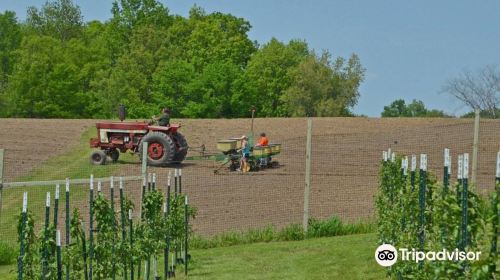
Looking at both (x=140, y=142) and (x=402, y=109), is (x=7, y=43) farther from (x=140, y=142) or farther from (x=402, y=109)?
(x=140, y=142)

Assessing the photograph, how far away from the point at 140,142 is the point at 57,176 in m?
2.90

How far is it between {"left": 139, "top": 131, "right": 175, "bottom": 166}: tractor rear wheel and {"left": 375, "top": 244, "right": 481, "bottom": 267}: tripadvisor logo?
12.5 meters

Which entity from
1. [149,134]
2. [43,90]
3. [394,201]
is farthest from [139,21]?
[394,201]

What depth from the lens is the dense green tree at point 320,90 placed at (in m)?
61.2

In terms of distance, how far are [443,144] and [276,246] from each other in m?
8.65

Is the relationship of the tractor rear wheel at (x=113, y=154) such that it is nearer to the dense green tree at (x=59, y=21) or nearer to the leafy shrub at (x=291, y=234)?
the leafy shrub at (x=291, y=234)

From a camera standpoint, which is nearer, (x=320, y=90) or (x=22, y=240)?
(x=22, y=240)

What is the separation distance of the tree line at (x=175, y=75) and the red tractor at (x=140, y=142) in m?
31.2

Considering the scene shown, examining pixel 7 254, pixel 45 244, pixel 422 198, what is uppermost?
pixel 422 198

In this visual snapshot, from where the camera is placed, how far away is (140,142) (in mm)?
22156

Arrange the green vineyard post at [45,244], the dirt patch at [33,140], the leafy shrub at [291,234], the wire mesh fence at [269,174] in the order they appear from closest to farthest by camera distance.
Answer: the green vineyard post at [45,244] < the leafy shrub at [291,234] < the wire mesh fence at [269,174] < the dirt patch at [33,140]

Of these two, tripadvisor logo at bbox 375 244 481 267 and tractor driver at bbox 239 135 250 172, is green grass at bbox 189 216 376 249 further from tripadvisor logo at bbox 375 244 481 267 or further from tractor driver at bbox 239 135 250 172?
tractor driver at bbox 239 135 250 172

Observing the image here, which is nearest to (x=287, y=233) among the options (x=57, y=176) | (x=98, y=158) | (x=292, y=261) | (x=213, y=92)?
(x=292, y=261)

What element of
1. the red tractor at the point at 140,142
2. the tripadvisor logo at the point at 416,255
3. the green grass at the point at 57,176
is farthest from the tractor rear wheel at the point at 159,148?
the tripadvisor logo at the point at 416,255
